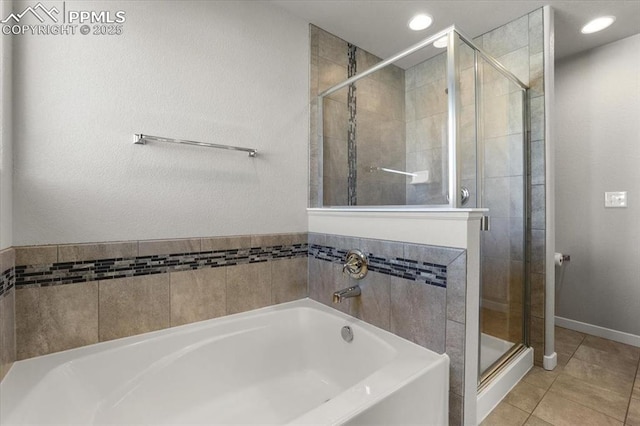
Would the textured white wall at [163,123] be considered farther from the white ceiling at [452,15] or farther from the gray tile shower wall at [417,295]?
the gray tile shower wall at [417,295]

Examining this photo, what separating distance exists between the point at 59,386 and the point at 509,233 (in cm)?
240

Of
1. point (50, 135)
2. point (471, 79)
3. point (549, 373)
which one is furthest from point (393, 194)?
point (50, 135)

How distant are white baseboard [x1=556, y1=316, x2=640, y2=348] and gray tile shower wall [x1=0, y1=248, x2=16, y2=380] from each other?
139 inches

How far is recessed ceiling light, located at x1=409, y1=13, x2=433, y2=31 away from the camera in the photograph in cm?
196

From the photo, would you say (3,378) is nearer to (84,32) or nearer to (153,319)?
(153,319)

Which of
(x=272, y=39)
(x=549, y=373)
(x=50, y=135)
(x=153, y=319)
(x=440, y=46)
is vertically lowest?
(x=549, y=373)

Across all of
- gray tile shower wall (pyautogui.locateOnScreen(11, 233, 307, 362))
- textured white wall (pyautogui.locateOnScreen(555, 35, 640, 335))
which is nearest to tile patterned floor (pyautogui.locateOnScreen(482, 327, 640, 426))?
textured white wall (pyautogui.locateOnScreen(555, 35, 640, 335))

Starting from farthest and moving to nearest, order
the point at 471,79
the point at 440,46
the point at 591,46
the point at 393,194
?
the point at 591,46 → the point at 393,194 → the point at 471,79 → the point at 440,46

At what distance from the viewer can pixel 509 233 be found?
1.85 m

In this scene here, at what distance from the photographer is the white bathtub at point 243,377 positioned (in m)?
0.98

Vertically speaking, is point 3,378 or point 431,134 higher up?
point 431,134

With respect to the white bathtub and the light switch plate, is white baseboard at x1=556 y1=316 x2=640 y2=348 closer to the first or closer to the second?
the light switch plate

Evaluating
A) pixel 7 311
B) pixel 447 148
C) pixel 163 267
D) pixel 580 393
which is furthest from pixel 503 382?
pixel 7 311

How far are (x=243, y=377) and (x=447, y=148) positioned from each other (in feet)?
5.14
